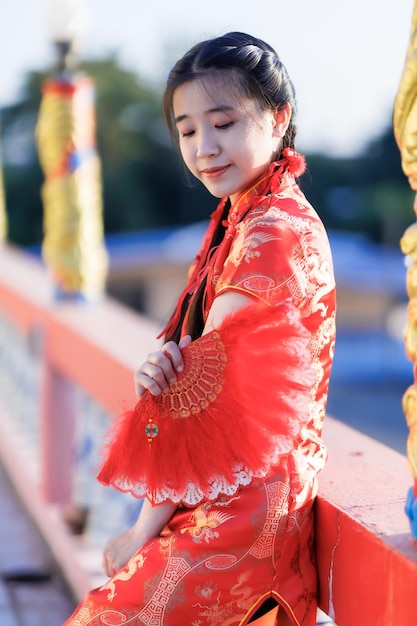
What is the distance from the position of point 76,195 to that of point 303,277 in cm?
281

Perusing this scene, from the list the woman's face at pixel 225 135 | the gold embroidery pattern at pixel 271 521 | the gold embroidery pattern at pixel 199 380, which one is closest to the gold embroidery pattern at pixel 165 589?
→ the gold embroidery pattern at pixel 271 521

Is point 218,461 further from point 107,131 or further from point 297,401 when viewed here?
point 107,131

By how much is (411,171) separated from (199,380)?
433 millimetres

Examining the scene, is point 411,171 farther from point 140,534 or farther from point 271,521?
point 140,534

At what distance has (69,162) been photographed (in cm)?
397

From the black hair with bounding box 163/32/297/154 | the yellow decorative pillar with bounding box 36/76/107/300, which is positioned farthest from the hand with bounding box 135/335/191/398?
the yellow decorative pillar with bounding box 36/76/107/300

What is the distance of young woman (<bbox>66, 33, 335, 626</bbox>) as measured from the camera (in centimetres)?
129

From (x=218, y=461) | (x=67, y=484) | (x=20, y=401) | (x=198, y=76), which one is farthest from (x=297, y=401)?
(x=20, y=401)

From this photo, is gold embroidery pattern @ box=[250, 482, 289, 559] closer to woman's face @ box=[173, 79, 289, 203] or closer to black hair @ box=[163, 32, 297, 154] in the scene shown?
woman's face @ box=[173, 79, 289, 203]

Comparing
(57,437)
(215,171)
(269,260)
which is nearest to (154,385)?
(269,260)

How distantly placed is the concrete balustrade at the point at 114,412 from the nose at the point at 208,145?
56cm

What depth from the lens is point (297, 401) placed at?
4.23ft

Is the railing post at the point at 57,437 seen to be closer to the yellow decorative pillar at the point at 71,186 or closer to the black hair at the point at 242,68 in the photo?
the yellow decorative pillar at the point at 71,186

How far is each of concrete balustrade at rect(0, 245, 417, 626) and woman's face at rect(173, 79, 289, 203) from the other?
52 centimetres
